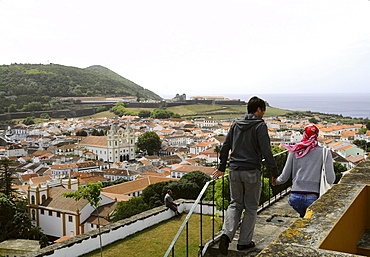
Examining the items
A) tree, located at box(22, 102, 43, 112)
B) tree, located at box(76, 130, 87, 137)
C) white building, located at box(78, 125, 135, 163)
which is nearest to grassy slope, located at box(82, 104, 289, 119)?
tree, located at box(22, 102, 43, 112)

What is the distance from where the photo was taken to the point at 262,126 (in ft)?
8.15

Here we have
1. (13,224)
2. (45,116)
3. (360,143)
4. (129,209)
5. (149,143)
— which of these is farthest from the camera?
(45,116)

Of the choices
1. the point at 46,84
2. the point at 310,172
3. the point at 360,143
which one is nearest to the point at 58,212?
the point at 310,172

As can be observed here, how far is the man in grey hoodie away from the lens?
2.51 meters

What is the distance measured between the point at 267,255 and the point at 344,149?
42.6 meters

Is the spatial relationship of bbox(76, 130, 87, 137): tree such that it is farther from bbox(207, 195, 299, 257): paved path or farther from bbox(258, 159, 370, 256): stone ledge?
bbox(258, 159, 370, 256): stone ledge

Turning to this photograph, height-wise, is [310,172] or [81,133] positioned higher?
[310,172]

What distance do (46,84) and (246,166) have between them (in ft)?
395

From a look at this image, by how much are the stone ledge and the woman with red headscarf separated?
1.04ft

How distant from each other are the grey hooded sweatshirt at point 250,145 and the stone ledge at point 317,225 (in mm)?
495

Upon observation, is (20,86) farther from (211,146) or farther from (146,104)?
(211,146)

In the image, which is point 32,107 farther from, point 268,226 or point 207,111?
point 268,226

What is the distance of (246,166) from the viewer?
252cm

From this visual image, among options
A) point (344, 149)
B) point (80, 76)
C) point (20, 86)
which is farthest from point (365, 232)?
point (80, 76)
